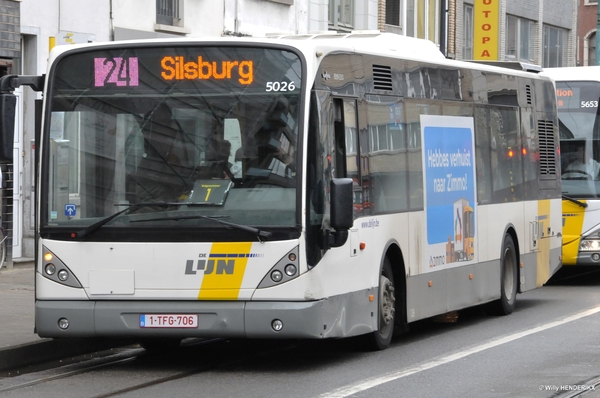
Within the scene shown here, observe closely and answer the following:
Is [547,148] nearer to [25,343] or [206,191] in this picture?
[206,191]

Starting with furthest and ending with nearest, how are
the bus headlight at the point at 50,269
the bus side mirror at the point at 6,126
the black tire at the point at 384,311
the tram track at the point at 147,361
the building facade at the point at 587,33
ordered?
the building facade at the point at 587,33 → the black tire at the point at 384,311 → the bus headlight at the point at 50,269 → the tram track at the point at 147,361 → the bus side mirror at the point at 6,126

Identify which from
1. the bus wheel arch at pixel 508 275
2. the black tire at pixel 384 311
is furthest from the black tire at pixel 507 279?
the black tire at pixel 384 311

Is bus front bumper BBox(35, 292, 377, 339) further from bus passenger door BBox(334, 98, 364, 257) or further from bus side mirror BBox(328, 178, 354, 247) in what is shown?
bus passenger door BBox(334, 98, 364, 257)

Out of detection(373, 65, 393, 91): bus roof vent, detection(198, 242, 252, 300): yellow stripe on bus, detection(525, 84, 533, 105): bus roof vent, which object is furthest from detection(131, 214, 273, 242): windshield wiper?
detection(525, 84, 533, 105): bus roof vent

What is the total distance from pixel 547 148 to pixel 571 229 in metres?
2.87

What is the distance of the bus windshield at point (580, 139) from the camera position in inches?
816

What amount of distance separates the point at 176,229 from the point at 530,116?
7.74m

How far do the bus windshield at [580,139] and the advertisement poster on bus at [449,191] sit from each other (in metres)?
6.35

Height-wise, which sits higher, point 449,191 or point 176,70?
point 176,70

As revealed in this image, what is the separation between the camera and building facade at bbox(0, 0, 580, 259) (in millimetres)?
19953

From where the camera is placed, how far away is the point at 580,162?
20875 mm

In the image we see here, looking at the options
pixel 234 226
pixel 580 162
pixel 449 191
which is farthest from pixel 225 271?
pixel 580 162

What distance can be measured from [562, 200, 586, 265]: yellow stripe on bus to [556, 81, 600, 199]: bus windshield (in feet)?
0.69

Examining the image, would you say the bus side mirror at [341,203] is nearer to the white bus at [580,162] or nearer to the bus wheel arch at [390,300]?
the bus wheel arch at [390,300]
